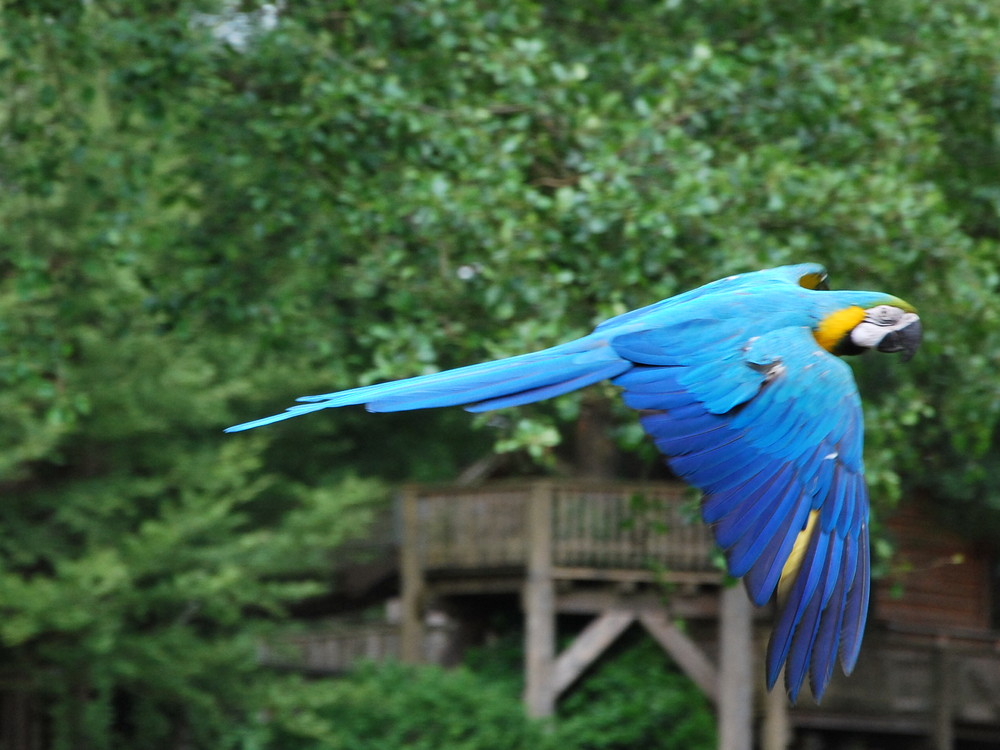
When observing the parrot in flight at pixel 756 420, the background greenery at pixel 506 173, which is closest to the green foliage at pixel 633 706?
the background greenery at pixel 506 173

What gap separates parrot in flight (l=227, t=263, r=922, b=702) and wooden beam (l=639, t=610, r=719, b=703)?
733cm

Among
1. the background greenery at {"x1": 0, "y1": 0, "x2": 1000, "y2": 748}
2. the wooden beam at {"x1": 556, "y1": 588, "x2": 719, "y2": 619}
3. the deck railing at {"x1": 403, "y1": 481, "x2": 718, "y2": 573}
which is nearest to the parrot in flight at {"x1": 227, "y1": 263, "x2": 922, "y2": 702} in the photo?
the background greenery at {"x1": 0, "y1": 0, "x2": 1000, "y2": 748}

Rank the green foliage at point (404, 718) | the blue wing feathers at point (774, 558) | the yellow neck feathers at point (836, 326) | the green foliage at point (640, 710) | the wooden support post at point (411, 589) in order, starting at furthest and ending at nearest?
the wooden support post at point (411, 589), the green foliage at point (640, 710), the green foliage at point (404, 718), the yellow neck feathers at point (836, 326), the blue wing feathers at point (774, 558)

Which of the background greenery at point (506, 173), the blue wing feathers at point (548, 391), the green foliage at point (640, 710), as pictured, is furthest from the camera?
the green foliage at point (640, 710)

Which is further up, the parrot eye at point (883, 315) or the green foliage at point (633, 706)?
the parrot eye at point (883, 315)

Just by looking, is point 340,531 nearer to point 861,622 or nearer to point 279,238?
point 279,238

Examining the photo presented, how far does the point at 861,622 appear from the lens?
10.9ft

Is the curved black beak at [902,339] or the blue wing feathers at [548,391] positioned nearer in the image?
the blue wing feathers at [548,391]

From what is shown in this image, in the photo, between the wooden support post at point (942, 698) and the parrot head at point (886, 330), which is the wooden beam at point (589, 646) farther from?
the parrot head at point (886, 330)

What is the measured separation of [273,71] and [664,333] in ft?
13.1

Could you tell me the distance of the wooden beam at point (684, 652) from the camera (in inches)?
424

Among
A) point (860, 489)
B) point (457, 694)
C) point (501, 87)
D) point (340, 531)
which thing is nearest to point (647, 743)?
point (457, 694)

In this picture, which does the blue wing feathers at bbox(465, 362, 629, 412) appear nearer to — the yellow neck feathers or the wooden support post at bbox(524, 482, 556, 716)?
the yellow neck feathers

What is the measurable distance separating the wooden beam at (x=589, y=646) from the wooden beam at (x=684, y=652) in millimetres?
184
